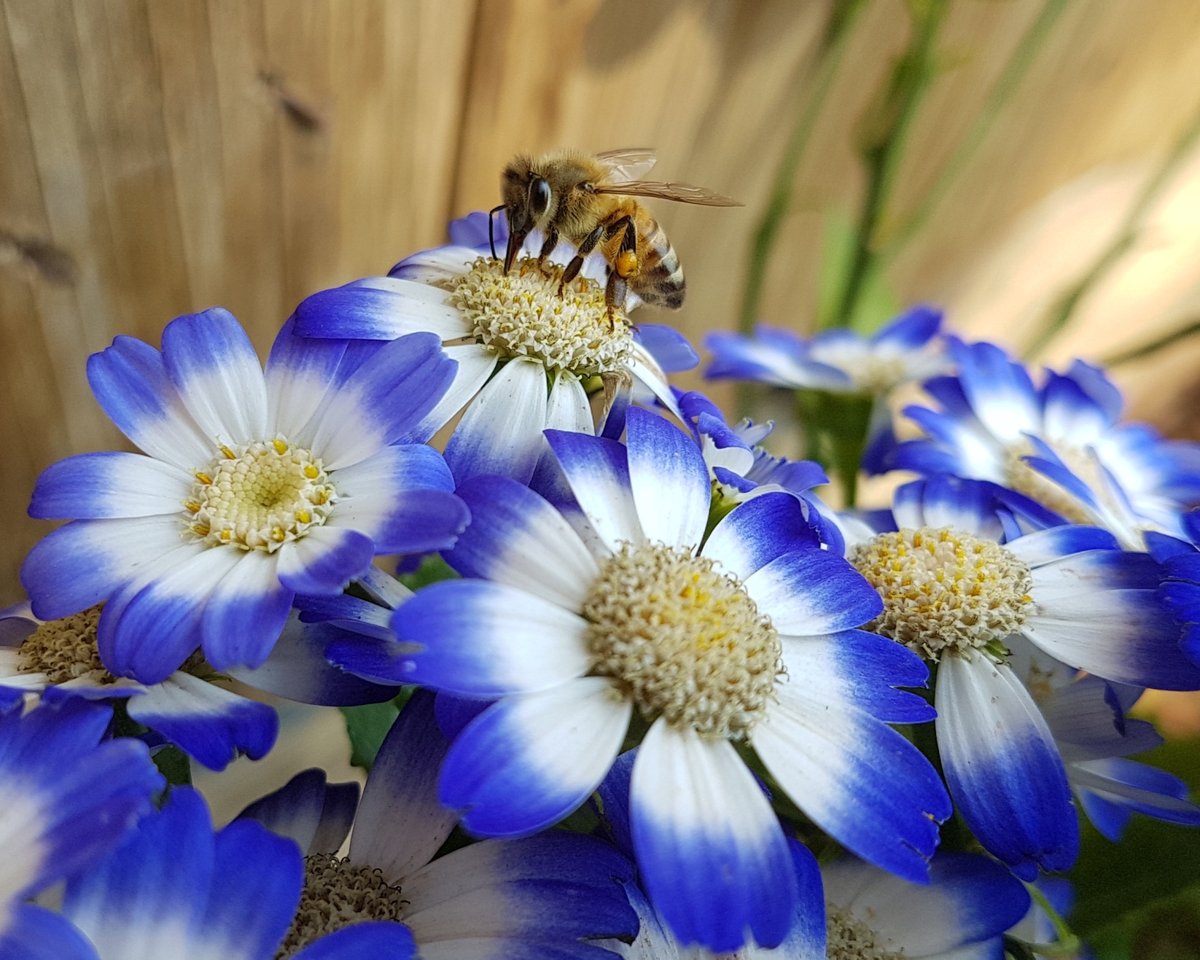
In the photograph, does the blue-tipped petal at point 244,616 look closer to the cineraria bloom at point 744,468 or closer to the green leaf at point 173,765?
the green leaf at point 173,765

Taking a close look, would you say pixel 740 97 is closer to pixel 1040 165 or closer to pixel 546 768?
pixel 1040 165

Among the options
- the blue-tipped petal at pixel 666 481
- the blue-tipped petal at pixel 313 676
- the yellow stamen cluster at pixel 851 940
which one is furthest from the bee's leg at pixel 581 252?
the yellow stamen cluster at pixel 851 940

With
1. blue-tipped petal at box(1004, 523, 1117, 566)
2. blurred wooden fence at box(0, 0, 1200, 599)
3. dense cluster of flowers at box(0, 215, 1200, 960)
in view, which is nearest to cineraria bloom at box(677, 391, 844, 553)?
dense cluster of flowers at box(0, 215, 1200, 960)

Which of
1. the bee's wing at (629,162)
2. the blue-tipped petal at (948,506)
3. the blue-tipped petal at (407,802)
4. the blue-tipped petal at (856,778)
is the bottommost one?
the blue-tipped petal at (407,802)

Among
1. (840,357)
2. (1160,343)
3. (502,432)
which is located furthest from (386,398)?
(1160,343)

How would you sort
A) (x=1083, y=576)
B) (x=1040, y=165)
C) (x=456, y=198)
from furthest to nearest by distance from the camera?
1. (x=1040, y=165)
2. (x=456, y=198)
3. (x=1083, y=576)

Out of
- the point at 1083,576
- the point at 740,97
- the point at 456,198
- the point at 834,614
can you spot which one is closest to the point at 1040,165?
the point at 740,97

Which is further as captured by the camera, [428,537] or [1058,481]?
[1058,481]
